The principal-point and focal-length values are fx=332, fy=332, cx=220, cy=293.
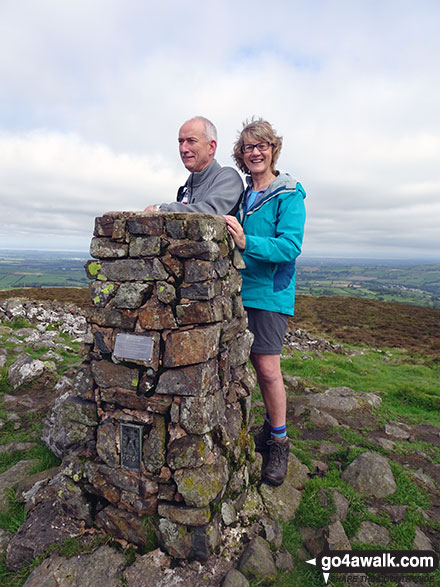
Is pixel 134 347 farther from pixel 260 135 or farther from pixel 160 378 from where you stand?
pixel 260 135

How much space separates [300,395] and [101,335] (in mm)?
7174

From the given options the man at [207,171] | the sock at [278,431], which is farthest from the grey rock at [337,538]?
the man at [207,171]

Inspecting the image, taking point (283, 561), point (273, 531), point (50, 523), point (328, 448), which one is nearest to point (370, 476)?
point (328, 448)

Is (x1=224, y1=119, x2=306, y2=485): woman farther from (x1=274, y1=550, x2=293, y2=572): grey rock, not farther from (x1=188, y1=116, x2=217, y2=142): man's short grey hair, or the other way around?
(x1=274, y1=550, x2=293, y2=572): grey rock

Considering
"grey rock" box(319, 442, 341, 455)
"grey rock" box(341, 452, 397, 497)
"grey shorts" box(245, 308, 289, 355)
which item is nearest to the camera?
"grey shorts" box(245, 308, 289, 355)

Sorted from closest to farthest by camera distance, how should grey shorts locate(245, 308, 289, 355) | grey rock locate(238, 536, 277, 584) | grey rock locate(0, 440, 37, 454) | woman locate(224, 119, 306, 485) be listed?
grey rock locate(238, 536, 277, 584) < woman locate(224, 119, 306, 485) < grey shorts locate(245, 308, 289, 355) < grey rock locate(0, 440, 37, 454)

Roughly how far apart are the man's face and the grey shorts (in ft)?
7.66

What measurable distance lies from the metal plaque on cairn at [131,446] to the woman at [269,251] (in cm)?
203

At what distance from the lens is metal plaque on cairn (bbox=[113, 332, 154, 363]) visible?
12.9 ft

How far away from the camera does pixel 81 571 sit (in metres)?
3.65

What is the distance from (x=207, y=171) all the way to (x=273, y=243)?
4.87ft

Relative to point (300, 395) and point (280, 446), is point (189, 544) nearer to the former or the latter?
point (280, 446)

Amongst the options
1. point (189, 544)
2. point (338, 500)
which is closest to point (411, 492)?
point (338, 500)

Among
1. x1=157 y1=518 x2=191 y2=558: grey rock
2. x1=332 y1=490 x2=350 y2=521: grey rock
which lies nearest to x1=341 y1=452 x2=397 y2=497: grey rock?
x1=332 y1=490 x2=350 y2=521: grey rock
